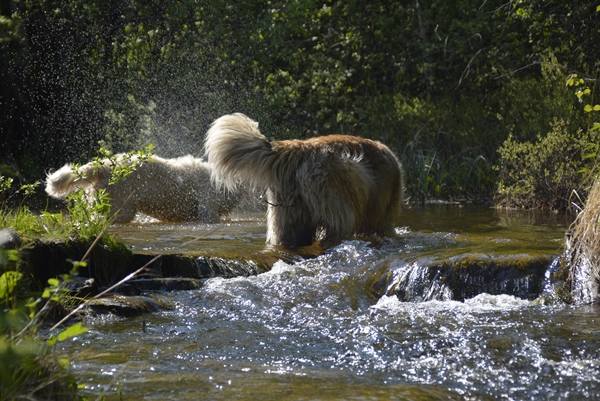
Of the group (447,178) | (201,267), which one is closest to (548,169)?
(447,178)

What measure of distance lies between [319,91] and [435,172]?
3172 mm

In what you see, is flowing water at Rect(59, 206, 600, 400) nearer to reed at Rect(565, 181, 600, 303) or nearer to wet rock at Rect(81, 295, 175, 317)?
wet rock at Rect(81, 295, 175, 317)

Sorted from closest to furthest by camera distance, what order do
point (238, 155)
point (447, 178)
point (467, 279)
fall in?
point (467, 279) < point (238, 155) < point (447, 178)

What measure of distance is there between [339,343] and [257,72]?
11.9m

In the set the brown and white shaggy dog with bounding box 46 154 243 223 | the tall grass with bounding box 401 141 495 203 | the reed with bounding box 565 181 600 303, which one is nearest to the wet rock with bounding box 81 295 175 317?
the reed with bounding box 565 181 600 303

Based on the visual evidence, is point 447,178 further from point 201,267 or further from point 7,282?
point 7,282

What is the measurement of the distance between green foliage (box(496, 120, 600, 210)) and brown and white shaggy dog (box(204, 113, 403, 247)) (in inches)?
172

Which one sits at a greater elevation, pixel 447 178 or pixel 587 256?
pixel 447 178

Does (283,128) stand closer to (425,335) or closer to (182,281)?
(182,281)

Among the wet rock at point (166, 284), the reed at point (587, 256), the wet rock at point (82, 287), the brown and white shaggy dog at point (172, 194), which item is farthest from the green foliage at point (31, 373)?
the brown and white shaggy dog at point (172, 194)

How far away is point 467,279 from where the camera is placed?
5.68 metres

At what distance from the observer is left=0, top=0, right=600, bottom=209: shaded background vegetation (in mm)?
14359

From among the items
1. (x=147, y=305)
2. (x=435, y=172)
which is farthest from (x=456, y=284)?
(x=435, y=172)

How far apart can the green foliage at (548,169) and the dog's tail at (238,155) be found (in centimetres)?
509
